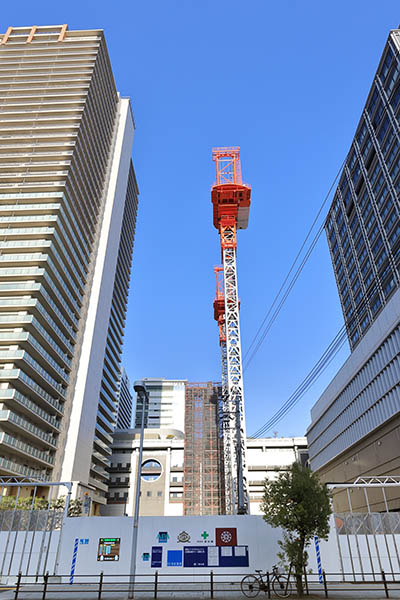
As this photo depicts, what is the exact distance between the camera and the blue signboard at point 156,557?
20984mm

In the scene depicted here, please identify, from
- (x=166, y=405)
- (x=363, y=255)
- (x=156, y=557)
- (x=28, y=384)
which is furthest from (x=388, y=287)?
(x=166, y=405)

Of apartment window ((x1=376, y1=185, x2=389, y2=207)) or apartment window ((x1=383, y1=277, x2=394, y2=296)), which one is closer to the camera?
apartment window ((x1=376, y1=185, x2=389, y2=207))

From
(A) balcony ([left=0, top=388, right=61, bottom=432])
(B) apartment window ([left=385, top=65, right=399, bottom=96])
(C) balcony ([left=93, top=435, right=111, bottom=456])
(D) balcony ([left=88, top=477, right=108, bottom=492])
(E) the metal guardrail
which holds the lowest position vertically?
(E) the metal guardrail

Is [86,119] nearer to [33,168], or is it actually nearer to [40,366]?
[33,168]

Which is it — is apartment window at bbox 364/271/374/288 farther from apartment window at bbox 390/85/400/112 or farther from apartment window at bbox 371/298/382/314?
apartment window at bbox 390/85/400/112

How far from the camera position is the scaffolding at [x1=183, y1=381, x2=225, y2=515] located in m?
83.9

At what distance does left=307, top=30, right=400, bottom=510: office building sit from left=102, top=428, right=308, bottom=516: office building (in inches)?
965

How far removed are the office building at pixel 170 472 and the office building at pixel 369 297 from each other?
80.4ft

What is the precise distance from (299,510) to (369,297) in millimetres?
60264

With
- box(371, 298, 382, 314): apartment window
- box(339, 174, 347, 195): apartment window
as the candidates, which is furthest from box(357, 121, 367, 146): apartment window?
box(371, 298, 382, 314): apartment window

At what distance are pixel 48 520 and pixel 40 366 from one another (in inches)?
1564

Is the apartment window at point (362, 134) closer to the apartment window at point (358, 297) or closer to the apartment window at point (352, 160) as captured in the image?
the apartment window at point (352, 160)

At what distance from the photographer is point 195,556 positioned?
21.1 metres

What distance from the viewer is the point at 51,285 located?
6062 centimetres
